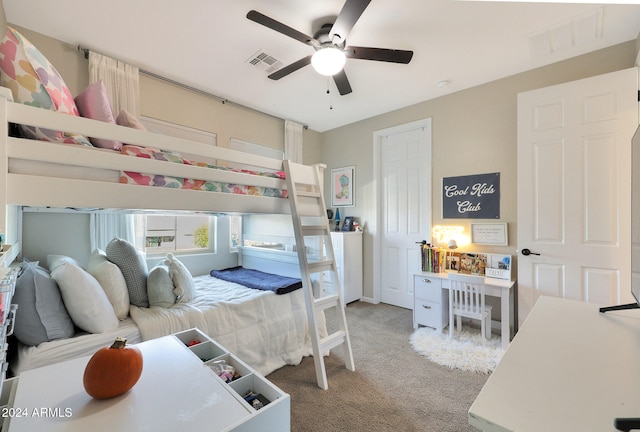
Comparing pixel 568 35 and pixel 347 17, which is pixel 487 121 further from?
pixel 347 17

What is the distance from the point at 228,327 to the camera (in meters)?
1.93

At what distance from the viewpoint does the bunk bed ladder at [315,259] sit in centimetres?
193

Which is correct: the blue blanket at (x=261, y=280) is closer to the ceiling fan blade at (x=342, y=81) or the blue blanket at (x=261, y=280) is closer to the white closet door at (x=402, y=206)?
the white closet door at (x=402, y=206)

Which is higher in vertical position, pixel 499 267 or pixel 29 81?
pixel 29 81

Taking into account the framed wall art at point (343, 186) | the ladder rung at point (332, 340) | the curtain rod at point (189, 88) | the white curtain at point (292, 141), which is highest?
the curtain rod at point (189, 88)

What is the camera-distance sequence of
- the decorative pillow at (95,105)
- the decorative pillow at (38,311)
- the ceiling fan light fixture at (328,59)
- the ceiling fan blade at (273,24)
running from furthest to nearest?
the ceiling fan light fixture at (328,59)
the ceiling fan blade at (273,24)
the decorative pillow at (95,105)
the decorative pillow at (38,311)

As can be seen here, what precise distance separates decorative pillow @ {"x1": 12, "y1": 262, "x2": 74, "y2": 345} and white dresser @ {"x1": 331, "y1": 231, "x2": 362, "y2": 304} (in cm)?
265

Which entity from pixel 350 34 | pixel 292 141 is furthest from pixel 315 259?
pixel 292 141

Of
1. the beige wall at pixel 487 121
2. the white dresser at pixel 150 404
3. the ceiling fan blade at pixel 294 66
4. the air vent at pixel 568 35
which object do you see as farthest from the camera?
the beige wall at pixel 487 121

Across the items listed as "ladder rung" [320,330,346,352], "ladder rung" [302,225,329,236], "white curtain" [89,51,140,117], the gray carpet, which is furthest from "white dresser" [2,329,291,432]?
"white curtain" [89,51,140,117]

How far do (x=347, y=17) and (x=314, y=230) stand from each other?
1447 mm

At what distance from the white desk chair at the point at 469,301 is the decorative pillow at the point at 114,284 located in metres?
2.73

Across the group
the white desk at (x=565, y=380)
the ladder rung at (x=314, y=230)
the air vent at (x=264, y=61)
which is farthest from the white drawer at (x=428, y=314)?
the air vent at (x=264, y=61)

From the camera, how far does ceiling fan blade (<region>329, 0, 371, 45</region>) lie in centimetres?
151
